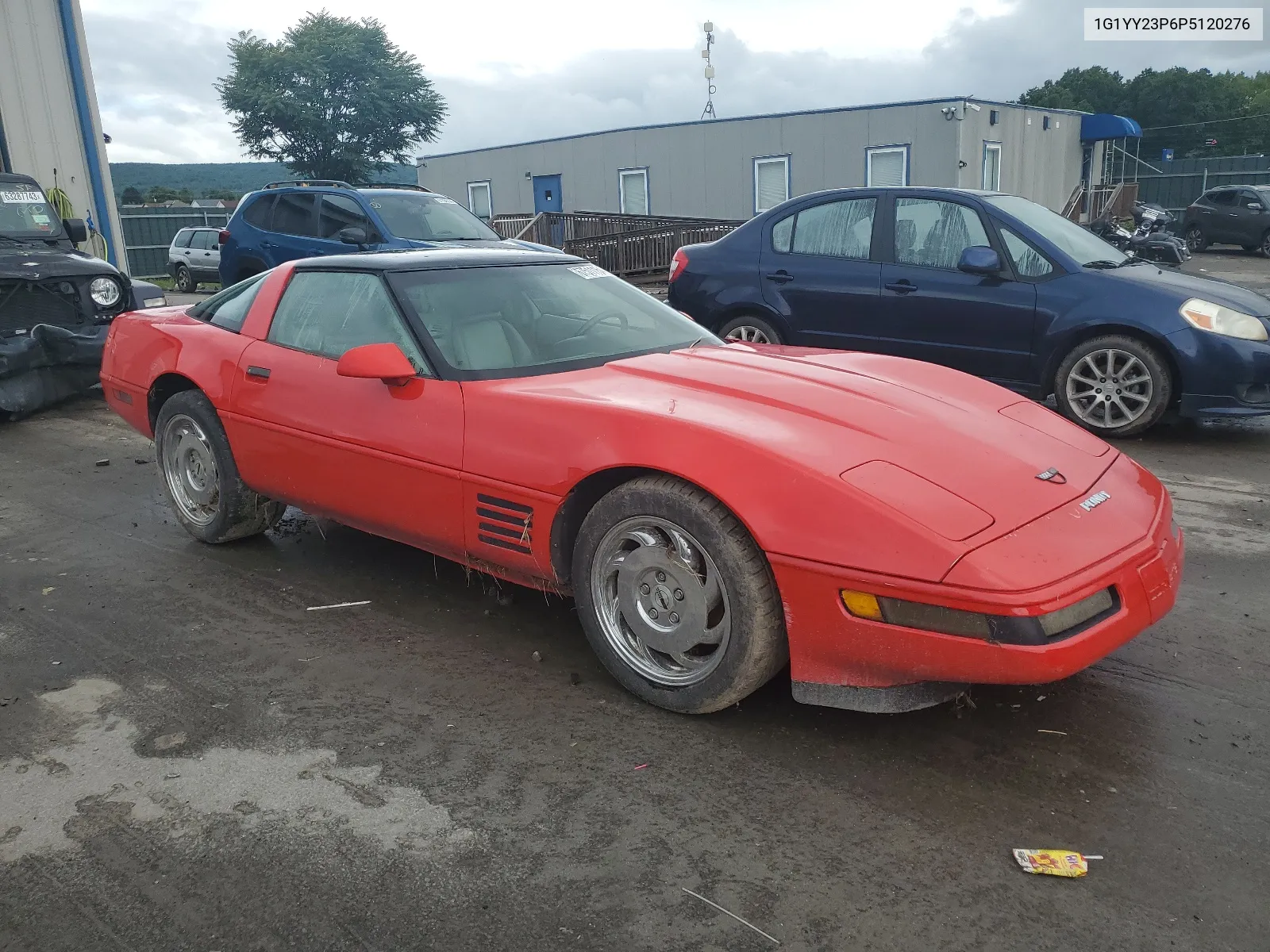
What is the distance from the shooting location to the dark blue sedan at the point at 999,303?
6.28 meters

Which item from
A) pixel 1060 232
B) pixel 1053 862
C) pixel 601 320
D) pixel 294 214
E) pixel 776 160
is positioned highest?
pixel 776 160

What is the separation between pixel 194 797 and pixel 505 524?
1.22 m

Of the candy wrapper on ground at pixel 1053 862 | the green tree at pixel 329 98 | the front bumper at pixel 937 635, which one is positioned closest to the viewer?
the candy wrapper on ground at pixel 1053 862

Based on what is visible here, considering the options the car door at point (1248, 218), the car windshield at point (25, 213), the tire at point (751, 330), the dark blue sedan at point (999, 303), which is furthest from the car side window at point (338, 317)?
the car door at point (1248, 218)

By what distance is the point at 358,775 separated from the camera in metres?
2.82

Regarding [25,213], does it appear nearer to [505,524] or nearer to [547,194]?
[505,524]

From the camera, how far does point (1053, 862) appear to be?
238 cm

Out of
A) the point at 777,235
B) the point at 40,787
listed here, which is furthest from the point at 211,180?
the point at 40,787

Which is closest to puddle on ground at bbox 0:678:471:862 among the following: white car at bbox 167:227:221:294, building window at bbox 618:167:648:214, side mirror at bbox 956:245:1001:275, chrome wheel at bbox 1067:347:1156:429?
side mirror at bbox 956:245:1001:275

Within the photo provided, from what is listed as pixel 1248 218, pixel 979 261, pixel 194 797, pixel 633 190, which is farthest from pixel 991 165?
pixel 194 797

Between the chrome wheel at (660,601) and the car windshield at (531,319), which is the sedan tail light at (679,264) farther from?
the chrome wheel at (660,601)

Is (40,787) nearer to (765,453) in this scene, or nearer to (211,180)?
(765,453)

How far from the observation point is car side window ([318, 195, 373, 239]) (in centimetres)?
1060

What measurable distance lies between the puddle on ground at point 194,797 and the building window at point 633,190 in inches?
997
